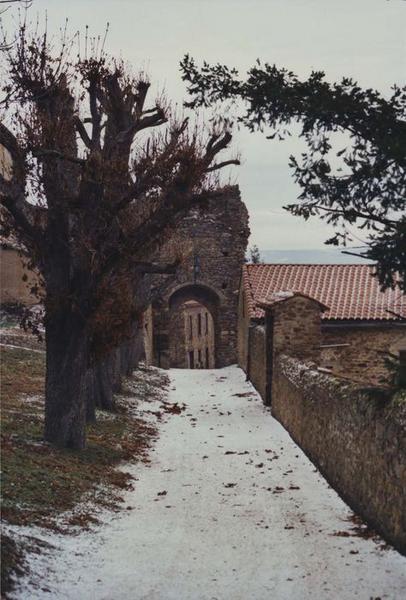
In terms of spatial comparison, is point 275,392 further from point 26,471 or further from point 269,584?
point 269,584

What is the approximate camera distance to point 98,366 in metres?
17.6

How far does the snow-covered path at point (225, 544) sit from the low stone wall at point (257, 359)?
26.5 feet

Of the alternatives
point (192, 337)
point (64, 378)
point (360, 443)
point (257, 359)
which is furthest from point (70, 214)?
point (192, 337)

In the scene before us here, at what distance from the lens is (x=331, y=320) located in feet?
87.0

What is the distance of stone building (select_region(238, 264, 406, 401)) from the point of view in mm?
21641

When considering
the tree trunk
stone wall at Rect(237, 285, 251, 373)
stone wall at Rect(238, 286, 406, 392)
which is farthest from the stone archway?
the tree trunk

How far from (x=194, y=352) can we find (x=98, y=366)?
44.7 metres

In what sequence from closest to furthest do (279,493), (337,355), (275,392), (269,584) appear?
(269,584)
(279,493)
(275,392)
(337,355)

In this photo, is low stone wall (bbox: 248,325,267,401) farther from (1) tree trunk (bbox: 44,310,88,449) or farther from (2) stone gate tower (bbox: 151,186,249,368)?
(1) tree trunk (bbox: 44,310,88,449)

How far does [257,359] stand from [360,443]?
594 inches

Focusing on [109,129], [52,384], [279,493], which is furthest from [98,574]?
[109,129]

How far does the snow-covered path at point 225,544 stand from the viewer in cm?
718

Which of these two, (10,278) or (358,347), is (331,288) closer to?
(358,347)

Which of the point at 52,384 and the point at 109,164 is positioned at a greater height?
the point at 109,164
